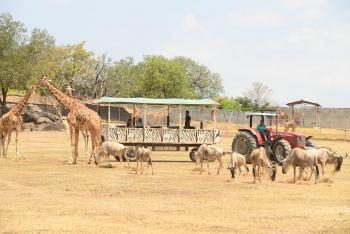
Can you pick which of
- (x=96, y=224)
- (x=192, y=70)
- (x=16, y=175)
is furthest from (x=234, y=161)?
(x=192, y=70)

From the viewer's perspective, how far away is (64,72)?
94750 millimetres

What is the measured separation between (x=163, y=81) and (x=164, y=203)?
3368 inches

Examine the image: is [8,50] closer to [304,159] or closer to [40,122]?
[40,122]

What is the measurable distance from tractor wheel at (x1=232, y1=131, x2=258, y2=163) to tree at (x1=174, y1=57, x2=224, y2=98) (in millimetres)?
100819

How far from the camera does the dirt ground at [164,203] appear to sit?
38.5ft

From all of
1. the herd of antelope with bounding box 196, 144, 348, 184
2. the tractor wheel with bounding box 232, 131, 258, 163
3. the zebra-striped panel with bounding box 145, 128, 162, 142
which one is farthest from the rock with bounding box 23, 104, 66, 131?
the herd of antelope with bounding box 196, 144, 348, 184

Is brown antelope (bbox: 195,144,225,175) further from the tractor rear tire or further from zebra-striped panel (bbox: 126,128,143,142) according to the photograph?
zebra-striped panel (bbox: 126,128,143,142)

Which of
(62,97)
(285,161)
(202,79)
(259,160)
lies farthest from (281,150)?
(202,79)

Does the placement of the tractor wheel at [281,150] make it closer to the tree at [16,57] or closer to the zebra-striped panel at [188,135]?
the zebra-striped panel at [188,135]

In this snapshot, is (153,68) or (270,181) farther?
(153,68)

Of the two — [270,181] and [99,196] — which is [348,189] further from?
[99,196]

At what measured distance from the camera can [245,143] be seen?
2712 cm

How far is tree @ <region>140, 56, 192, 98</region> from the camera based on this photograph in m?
100

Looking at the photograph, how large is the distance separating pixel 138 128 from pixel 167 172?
5749 mm
